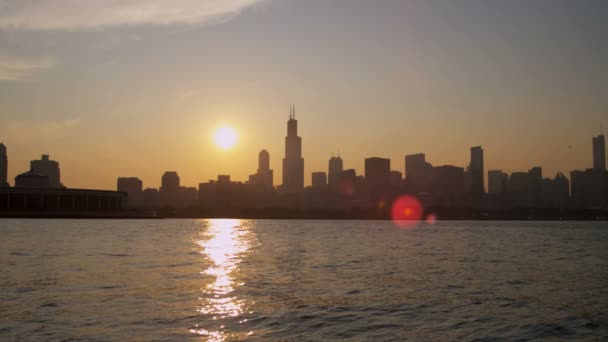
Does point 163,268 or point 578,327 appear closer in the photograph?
point 578,327

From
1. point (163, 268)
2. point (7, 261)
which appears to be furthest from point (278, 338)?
point (7, 261)

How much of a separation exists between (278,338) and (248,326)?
272cm

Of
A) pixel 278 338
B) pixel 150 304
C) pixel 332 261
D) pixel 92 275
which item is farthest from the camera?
pixel 332 261

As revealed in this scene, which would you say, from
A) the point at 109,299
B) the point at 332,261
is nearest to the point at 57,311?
the point at 109,299

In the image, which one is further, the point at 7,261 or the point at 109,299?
the point at 7,261

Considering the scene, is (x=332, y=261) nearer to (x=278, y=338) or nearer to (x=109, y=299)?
(x=109, y=299)

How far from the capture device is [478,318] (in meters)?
31.7

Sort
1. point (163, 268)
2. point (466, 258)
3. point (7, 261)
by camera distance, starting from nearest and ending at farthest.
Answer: point (163, 268), point (7, 261), point (466, 258)

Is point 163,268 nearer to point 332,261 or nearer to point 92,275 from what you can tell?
point 92,275

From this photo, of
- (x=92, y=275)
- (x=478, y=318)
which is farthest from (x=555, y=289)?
(x=92, y=275)

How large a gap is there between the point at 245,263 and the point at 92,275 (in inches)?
708

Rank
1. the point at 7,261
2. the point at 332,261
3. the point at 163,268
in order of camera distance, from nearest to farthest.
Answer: the point at 163,268 → the point at 7,261 → the point at 332,261

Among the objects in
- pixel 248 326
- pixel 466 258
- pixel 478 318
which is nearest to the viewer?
pixel 248 326

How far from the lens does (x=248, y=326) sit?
1130 inches
